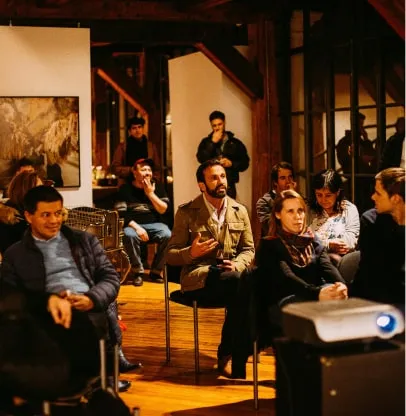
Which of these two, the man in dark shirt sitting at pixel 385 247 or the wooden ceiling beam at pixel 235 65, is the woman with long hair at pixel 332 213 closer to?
the man in dark shirt sitting at pixel 385 247

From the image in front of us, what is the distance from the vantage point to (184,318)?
7.35 metres

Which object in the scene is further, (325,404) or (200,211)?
(200,211)

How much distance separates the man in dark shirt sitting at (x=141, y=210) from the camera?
28.8 feet

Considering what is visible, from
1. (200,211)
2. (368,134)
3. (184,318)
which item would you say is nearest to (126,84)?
(368,134)

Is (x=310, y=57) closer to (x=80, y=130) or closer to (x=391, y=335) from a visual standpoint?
(x=80, y=130)

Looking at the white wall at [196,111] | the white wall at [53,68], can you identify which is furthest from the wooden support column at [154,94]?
the white wall at [53,68]

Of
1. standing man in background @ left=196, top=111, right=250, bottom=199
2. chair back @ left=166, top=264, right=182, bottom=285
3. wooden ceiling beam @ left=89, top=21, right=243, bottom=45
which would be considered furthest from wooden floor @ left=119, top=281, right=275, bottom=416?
wooden ceiling beam @ left=89, top=21, right=243, bottom=45

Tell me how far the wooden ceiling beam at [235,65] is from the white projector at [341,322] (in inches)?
249

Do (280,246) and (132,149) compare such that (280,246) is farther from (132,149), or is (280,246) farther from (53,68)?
(132,149)

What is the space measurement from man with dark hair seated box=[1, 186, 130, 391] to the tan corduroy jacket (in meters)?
0.95

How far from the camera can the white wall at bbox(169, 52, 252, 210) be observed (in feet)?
33.3

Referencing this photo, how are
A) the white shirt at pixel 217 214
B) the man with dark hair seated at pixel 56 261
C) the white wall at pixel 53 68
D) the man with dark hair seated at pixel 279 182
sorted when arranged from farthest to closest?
the white wall at pixel 53 68 → the man with dark hair seated at pixel 279 182 → the white shirt at pixel 217 214 → the man with dark hair seated at pixel 56 261

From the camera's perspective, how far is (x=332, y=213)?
6.27 m

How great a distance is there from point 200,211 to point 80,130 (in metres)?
3.32
